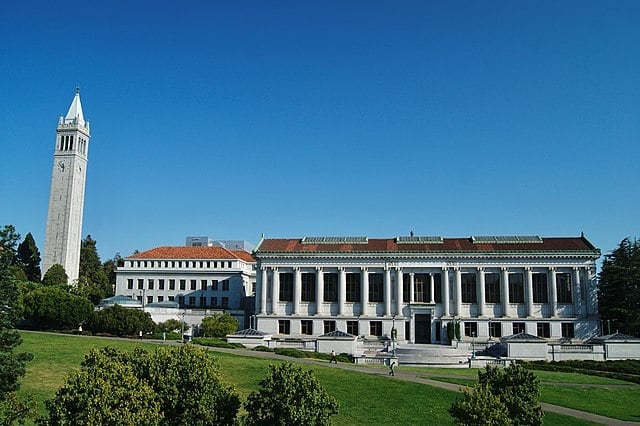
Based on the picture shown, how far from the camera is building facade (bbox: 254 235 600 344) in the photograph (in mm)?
73875

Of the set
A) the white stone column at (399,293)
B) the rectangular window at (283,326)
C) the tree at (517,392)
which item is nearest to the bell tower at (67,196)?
the rectangular window at (283,326)

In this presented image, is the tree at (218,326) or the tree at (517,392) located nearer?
the tree at (517,392)

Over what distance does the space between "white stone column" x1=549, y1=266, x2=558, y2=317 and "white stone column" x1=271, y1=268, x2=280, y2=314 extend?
3437cm

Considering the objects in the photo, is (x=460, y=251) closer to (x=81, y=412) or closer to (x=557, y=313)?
(x=557, y=313)

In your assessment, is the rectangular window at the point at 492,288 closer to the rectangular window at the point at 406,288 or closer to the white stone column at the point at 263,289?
the rectangular window at the point at 406,288

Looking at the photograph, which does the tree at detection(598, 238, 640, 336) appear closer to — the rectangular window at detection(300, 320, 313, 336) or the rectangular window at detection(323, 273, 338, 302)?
the rectangular window at detection(323, 273, 338, 302)

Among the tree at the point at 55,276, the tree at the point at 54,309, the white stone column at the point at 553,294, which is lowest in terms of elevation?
the tree at the point at 54,309

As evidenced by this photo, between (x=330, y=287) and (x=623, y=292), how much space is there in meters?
35.9

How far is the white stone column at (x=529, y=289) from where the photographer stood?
7388 centimetres

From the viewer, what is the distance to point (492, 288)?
7606cm

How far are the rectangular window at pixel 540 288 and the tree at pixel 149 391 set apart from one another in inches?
2365

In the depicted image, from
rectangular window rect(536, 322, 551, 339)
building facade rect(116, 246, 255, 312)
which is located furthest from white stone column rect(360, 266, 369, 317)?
building facade rect(116, 246, 255, 312)

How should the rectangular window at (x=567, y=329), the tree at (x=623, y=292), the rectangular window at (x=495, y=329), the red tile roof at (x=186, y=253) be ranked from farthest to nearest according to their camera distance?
the red tile roof at (x=186, y=253) < the rectangular window at (x=495, y=329) < the rectangular window at (x=567, y=329) < the tree at (x=623, y=292)

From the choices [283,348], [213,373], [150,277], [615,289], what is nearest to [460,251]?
[615,289]
